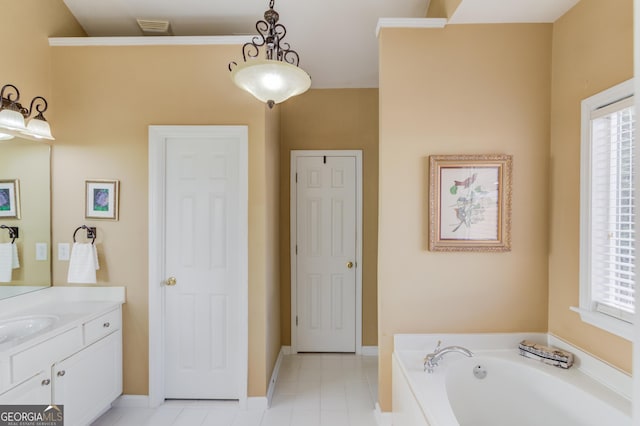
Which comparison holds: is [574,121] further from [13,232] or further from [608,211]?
[13,232]

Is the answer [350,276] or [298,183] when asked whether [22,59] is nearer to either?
[298,183]

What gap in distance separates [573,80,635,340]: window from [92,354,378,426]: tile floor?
164cm

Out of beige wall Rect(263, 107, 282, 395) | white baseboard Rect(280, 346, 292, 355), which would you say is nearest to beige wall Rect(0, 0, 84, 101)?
beige wall Rect(263, 107, 282, 395)

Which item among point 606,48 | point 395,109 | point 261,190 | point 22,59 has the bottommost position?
point 261,190

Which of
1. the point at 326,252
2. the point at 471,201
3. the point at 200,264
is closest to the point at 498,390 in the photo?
the point at 471,201

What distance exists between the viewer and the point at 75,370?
6.56ft

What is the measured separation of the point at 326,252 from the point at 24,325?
240cm

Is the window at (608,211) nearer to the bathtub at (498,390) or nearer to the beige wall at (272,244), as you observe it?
the bathtub at (498,390)

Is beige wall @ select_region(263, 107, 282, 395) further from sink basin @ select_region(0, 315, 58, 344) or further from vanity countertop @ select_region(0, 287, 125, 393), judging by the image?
sink basin @ select_region(0, 315, 58, 344)

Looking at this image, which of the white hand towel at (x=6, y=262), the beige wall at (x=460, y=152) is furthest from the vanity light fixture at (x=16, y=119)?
the beige wall at (x=460, y=152)

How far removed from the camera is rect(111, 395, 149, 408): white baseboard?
2.44 meters

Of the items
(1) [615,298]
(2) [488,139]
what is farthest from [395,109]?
(1) [615,298]

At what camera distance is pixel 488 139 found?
84.0 inches

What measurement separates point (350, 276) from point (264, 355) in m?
1.29
